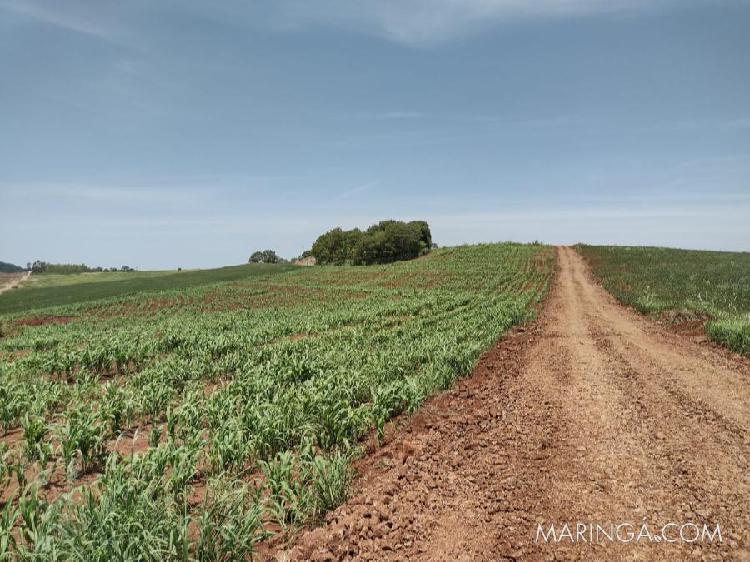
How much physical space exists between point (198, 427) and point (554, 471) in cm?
652

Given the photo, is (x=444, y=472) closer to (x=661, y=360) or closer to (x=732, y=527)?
(x=732, y=527)

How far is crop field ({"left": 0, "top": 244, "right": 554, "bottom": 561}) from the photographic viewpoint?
4293 mm

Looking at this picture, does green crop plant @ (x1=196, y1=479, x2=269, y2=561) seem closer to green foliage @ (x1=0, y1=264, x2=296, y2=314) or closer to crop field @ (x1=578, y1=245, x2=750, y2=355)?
crop field @ (x1=578, y1=245, x2=750, y2=355)

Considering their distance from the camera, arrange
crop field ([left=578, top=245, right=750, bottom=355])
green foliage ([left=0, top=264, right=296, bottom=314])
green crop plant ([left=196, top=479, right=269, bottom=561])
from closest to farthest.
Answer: green crop plant ([left=196, top=479, right=269, bottom=561]) < crop field ([left=578, top=245, right=750, bottom=355]) < green foliage ([left=0, top=264, right=296, bottom=314])

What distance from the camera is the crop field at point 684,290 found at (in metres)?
16.3

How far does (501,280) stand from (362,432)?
39.9 metres

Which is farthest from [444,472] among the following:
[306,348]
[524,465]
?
[306,348]

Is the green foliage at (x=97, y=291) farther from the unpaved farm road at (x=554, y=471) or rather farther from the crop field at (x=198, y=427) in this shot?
the unpaved farm road at (x=554, y=471)

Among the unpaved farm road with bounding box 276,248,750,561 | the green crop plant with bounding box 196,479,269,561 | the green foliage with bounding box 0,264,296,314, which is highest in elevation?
the green foliage with bounding box 0,264,296,314

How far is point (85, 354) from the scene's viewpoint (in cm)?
1376

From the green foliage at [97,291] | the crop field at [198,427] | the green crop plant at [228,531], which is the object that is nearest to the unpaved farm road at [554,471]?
the green crop plant at [228,531]

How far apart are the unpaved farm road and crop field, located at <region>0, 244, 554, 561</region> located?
766 millimetres

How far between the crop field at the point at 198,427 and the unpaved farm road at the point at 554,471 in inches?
30.2

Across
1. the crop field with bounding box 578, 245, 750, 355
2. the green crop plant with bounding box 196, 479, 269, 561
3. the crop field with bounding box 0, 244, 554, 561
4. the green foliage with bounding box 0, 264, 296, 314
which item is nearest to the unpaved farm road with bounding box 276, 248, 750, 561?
the green crop plant with bounding box 196, 479, 269, 561
